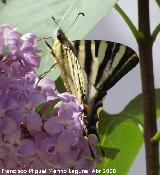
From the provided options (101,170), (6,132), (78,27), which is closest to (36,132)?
(6,132)

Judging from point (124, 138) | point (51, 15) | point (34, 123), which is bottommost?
point (124, 138)

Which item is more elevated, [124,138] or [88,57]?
Answer: [88,57]

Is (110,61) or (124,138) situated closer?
(110,61)

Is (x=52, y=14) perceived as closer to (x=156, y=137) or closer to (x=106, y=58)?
(x=106, y=58)

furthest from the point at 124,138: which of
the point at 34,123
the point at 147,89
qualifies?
the point at 34,123

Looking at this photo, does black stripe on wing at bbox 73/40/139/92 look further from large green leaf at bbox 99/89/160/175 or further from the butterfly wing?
large green leaf at bbox 99/89/160/175

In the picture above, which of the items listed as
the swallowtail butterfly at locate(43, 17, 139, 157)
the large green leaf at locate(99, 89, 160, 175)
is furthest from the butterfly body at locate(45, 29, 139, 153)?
the large green leaf at locate(99, 89, 160, 175)

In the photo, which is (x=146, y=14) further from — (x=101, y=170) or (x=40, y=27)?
(x=101, y=170)
